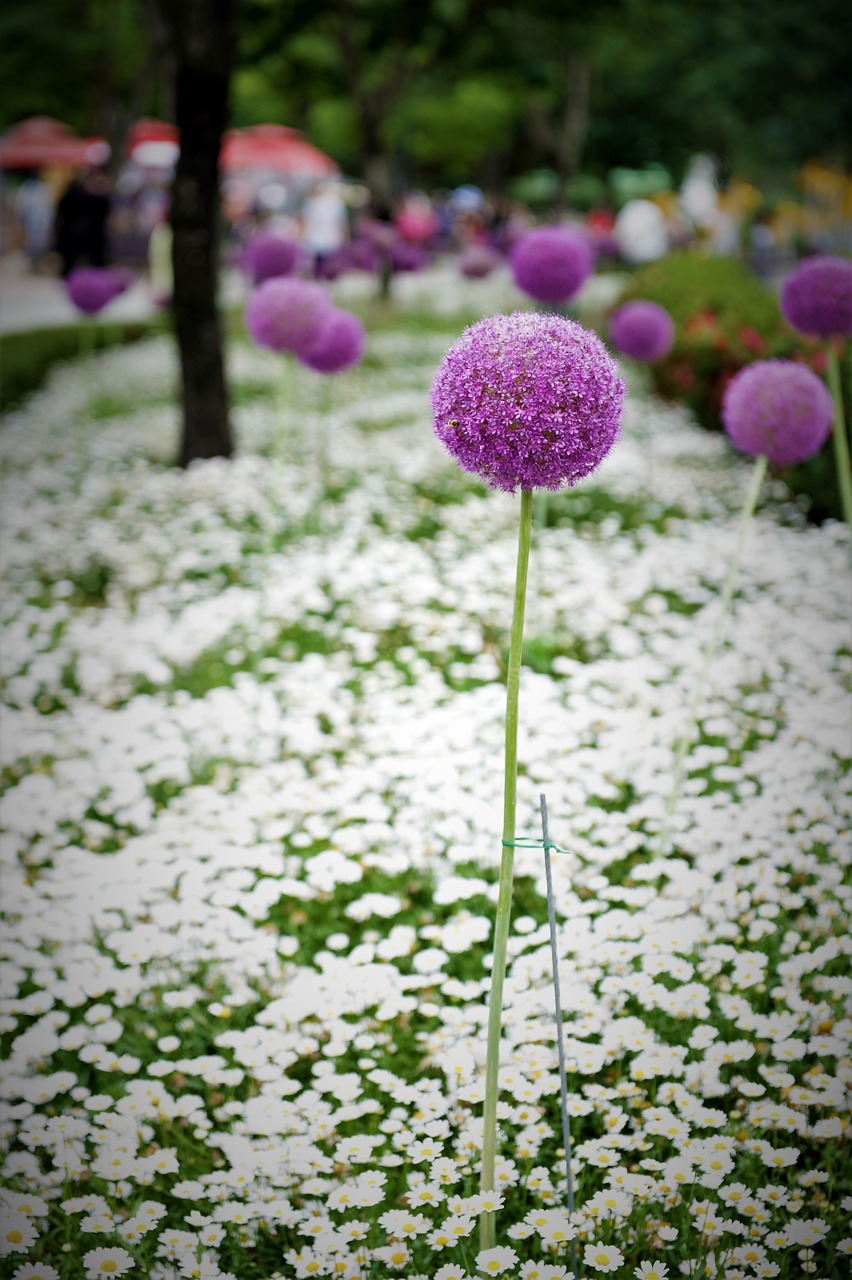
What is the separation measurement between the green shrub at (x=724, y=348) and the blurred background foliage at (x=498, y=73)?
4572mm

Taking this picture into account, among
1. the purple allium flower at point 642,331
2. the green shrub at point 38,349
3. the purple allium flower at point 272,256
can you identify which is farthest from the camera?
the green shrub at point 38,349

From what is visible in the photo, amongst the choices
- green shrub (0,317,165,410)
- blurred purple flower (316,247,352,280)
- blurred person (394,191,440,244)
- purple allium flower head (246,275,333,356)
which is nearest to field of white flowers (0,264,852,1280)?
purple allium flower head (246,275,333,356)

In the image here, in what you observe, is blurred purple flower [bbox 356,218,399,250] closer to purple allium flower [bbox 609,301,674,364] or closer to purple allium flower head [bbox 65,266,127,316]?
purple allium flower head [bbox 65,266,127,316]

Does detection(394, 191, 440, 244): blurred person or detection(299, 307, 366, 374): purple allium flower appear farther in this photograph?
detection(394, 191, 440, 244): blurred person

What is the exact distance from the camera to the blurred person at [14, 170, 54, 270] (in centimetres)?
2584

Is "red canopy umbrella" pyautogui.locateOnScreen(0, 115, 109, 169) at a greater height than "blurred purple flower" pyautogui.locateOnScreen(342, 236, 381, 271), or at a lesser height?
greater

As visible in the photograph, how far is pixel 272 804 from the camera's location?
13.6 feet

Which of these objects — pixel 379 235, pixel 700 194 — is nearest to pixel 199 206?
pixel 379 235

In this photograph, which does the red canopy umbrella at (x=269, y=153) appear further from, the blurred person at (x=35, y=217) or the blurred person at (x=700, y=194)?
the blurred person at (x=700, y=194)

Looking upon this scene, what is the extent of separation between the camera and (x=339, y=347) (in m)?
5.79

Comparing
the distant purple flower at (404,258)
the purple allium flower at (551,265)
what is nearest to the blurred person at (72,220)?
the distant purple flower at (404,258)

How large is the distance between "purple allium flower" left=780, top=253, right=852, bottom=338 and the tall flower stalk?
7.94 ft

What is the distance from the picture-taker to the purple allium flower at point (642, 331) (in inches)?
A: 260

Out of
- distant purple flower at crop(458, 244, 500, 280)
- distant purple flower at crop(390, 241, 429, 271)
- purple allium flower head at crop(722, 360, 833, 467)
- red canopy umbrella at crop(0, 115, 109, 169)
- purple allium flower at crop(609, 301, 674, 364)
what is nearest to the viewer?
purple allium flower head at crop(722, 360, 833, 467)
